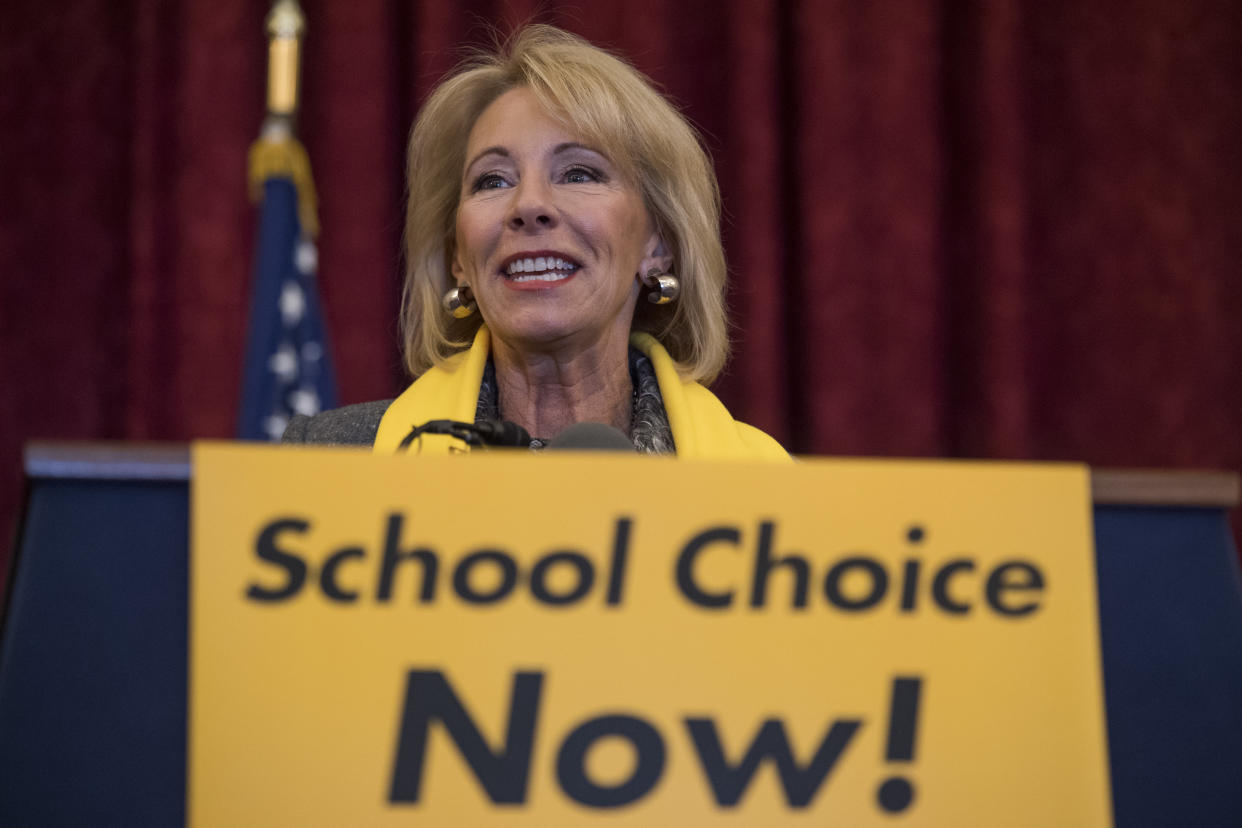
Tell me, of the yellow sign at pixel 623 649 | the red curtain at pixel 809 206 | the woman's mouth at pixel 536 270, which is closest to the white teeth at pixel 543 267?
the woman's mouth at pixel 536 270

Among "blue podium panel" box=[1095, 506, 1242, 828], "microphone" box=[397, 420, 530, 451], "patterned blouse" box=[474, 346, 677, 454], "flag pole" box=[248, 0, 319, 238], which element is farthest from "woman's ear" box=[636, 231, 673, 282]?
"blue podium panel" box=[1095, 506, 1242, 828]

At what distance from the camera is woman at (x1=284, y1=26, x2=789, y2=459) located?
1.44m

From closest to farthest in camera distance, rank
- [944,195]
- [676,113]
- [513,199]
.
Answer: [513,199], [676,113], [944,195]

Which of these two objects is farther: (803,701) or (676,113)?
(676,113)

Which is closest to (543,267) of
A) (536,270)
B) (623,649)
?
(536,270)

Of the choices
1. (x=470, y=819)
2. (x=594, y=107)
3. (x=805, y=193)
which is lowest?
(x=470, y=819)

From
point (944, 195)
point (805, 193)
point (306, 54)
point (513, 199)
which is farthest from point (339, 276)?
→ point (944, 195)

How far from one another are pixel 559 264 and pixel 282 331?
3.08 feet

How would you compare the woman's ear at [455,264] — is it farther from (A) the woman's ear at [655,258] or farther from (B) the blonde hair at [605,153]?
(A) the woman's ear at [655,258]

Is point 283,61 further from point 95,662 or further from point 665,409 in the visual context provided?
point 95,662

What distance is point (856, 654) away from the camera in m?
0.64

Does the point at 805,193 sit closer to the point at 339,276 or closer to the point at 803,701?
the point at 339,276

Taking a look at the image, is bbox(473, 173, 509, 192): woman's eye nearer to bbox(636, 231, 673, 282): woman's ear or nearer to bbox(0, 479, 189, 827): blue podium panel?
bbox(636, 231, 673, 282): woman's ear

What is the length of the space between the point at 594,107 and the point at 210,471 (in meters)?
0.99
